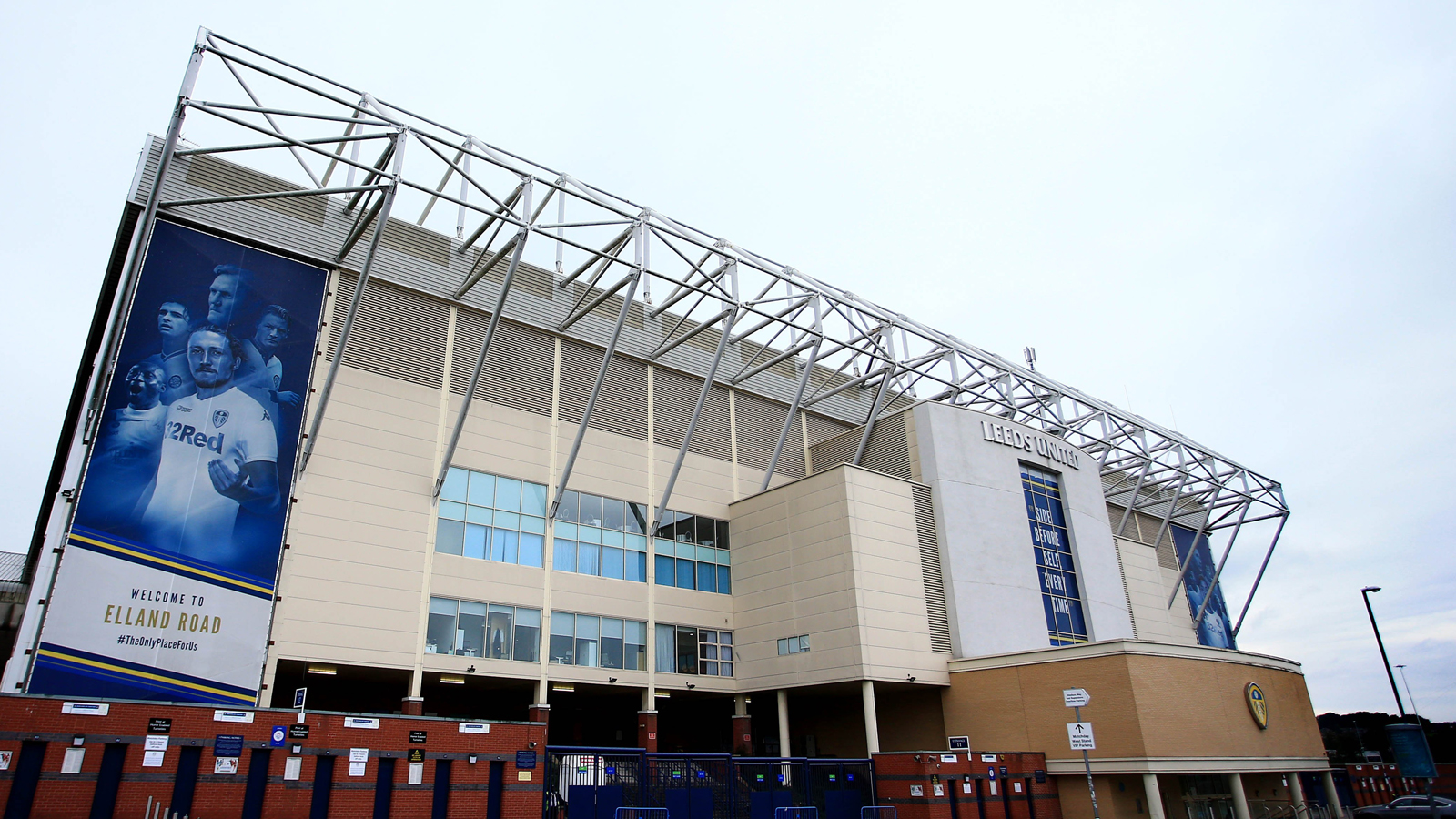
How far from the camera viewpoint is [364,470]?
3094 cm

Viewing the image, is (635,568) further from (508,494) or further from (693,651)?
(508,494)

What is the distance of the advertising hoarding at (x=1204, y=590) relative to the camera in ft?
213

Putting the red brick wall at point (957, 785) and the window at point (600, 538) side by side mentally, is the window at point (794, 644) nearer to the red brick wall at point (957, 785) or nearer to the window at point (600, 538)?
the red brick wall at point (957, 785)

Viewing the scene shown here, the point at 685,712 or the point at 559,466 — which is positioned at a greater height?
the point at 559,466

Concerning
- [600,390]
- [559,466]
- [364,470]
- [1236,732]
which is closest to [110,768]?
[364,470]

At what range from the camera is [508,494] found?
34688mm

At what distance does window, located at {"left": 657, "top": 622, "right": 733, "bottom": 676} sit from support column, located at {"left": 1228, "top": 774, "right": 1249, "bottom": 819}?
Answer: 20286mm

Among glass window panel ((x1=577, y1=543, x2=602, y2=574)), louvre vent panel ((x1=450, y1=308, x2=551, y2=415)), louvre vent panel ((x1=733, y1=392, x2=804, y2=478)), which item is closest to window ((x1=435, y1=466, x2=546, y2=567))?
glass window panel ((x1=577, y1=543, x2=602, y2=574))

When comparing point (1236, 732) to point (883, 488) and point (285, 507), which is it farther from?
point (285, 507)

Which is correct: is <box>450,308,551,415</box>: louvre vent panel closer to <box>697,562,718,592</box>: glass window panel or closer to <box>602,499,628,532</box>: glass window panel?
<box>602,499,628,532</box>: glass window panel

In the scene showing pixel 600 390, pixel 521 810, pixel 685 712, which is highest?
pixel 600 390

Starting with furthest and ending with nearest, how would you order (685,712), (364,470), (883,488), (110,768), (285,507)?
1. (685,712)
2. (883,488)
3. (364,470)
4. (285,507)
5. (110,768)

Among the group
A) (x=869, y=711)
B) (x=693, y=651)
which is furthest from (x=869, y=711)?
(x=693, y=651)

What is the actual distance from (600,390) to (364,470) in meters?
11.4
